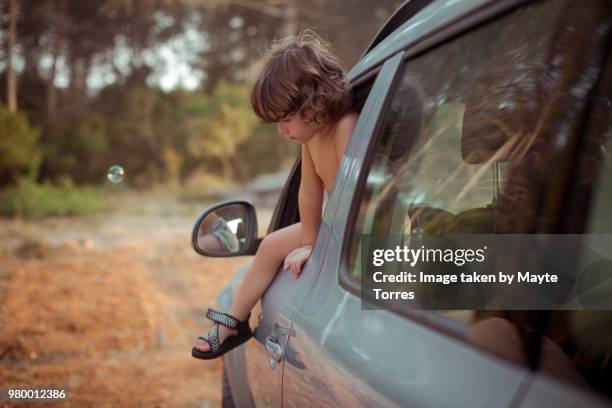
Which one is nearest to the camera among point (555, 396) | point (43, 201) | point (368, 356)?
point (555, 396)

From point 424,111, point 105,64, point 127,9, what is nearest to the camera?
point 424,111

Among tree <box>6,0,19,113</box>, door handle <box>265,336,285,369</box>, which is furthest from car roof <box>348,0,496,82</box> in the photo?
tree <box>6,0,19,113</box>

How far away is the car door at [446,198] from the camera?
875 mm

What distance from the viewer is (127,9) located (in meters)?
22.0

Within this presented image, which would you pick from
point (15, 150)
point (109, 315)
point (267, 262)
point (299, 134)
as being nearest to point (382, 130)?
point (299, 134)

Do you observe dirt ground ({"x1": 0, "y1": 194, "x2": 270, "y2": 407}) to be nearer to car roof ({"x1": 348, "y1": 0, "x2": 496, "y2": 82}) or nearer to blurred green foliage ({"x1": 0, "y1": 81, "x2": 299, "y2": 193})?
car roof ({"x1": 348, "y1": 0, "x2": 496, "y2": 82})

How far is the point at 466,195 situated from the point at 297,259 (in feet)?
2.33

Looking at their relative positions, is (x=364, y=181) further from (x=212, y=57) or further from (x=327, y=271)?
(x=212, y=57)

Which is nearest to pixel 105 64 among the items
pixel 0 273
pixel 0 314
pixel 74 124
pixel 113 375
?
pixel 74 124

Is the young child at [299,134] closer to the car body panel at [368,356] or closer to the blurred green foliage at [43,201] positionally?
the car body panel at [368,356]

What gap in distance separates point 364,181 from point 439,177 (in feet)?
0.91

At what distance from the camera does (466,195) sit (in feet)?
3.77

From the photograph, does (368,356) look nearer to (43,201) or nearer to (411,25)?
(411,25)

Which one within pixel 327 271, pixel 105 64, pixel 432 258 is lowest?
pixel 327 271
